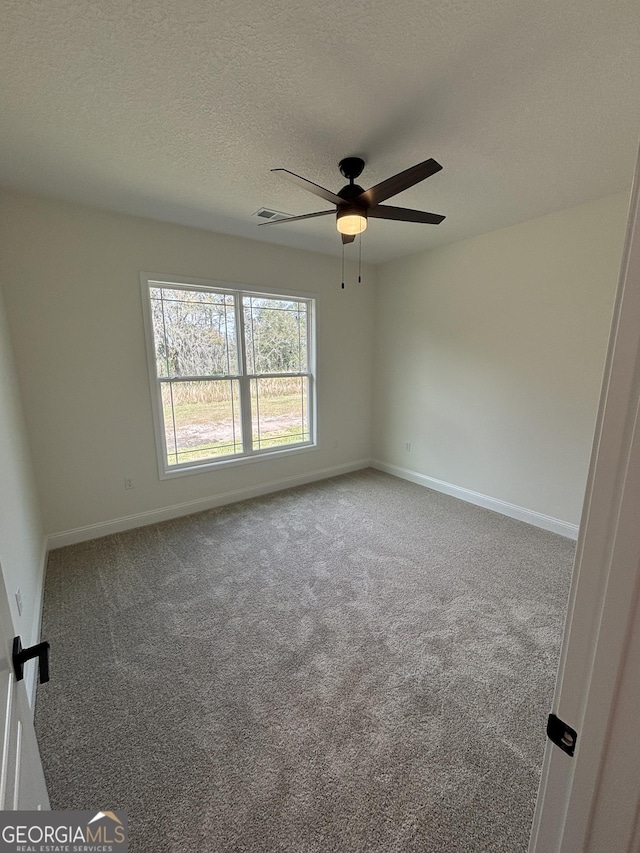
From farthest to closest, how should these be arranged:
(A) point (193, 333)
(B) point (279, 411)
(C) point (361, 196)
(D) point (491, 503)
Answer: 1. (B) point (279, 411)
2. (D) point (491, 503)
3. (A) point (193, 333)
4. (C) point (361, 196)

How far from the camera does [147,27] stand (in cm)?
128

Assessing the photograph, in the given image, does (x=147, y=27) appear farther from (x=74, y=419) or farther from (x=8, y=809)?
(x=74, y=419)

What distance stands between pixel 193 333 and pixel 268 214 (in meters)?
1.28

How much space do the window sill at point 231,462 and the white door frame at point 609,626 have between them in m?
3.36

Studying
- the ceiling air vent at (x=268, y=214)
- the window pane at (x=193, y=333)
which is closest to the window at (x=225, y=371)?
the window pane at (x=193, y=333)

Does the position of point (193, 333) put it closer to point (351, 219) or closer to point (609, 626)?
point (351, 219)

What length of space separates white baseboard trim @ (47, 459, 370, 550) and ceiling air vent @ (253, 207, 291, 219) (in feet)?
8.67

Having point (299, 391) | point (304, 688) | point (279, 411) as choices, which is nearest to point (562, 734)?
point (304, 688)

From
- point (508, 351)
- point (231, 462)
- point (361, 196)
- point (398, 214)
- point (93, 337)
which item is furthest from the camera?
point (231, 462)

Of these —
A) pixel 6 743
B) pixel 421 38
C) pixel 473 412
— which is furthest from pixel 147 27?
pixel 473 412

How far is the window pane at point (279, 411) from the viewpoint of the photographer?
3.94 m

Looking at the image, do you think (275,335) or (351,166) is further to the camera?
(275,335)

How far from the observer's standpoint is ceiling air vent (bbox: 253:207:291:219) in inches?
111

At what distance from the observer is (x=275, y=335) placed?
3.94 m
